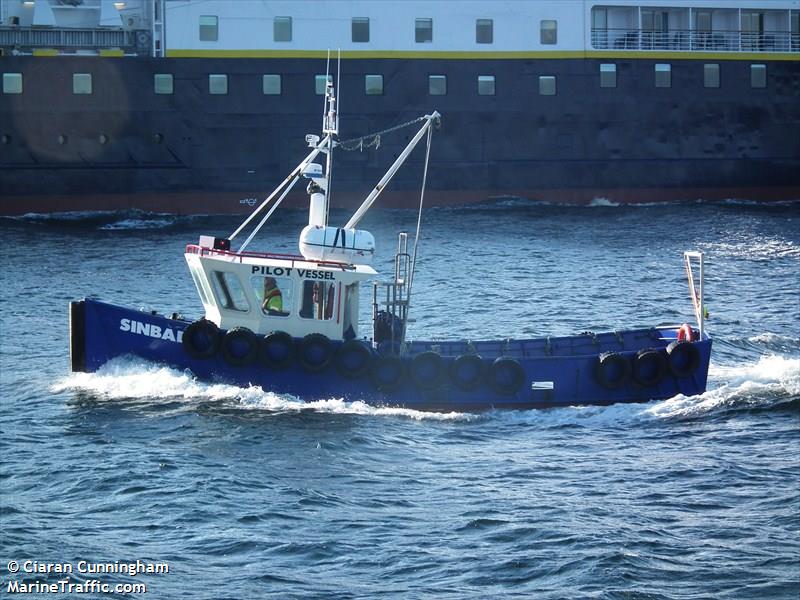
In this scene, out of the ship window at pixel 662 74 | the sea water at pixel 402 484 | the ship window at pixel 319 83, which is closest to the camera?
the sea water at pixel 402 484

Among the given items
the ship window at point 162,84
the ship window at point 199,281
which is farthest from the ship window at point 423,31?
the ship window at point 199,281

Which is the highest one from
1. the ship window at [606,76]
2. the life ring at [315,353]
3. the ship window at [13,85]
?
the ship window at [606,76]

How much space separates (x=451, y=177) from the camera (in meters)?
44.9

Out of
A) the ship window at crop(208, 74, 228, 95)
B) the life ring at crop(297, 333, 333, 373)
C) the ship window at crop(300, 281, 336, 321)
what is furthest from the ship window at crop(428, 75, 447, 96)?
the life ring at crop(297, 333, 333, 373)

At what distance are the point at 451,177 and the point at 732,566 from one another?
1226 inches

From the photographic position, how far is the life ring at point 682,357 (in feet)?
68.2

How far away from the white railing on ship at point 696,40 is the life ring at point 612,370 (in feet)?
90.7

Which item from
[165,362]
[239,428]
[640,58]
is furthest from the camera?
[640,58]

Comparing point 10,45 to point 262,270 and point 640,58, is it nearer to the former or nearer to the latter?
point 640,58

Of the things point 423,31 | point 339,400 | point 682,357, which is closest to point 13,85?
point 423,31

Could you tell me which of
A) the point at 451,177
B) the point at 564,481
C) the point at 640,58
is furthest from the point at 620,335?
the point at 640,58

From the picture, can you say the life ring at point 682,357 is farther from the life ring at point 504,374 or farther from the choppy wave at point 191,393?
the choppy wave at point 191,393

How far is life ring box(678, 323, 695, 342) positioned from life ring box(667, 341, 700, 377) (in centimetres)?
45

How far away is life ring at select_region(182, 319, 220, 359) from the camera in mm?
20516
